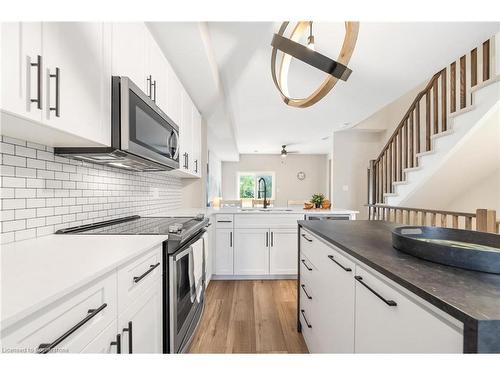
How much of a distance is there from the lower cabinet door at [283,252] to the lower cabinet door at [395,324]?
2.23m

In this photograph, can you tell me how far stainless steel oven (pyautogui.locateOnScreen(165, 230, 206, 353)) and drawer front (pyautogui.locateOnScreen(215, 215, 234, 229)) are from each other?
120 centimetres

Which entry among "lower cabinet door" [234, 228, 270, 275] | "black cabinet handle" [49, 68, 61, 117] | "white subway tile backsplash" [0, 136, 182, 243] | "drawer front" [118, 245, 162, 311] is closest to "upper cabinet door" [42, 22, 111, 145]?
"black cabinet handle" [49, 68, 61, 117]

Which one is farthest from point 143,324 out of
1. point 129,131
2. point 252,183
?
point 252,183

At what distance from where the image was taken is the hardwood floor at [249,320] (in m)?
1.82

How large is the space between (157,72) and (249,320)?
7.31 ft

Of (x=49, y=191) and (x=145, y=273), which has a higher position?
(x=49, y=191)

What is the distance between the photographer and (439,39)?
1.98 meters

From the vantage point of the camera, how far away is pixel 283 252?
3.22m

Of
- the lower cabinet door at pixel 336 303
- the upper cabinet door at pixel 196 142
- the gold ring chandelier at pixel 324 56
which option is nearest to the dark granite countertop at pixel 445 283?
the lower cabinet door at pixel 336 303

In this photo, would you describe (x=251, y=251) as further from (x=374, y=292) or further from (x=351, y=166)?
(x=351, y=166)

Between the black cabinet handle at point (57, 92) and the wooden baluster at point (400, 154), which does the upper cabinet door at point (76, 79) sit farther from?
the wooden baluster at point (400, 154)

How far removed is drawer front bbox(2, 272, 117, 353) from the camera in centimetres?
53

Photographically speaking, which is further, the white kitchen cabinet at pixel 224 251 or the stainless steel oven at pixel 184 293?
the white kitchen cabinet at pixel 224 251
